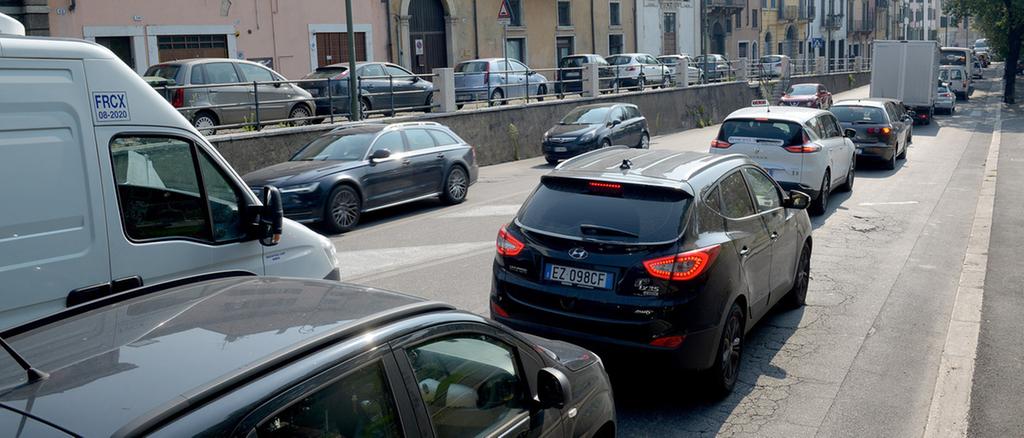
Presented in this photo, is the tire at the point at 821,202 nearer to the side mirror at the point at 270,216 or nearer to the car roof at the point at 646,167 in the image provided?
the car roof at the point at 646,167

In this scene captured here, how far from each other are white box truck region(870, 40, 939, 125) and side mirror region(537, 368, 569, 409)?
33704 mm

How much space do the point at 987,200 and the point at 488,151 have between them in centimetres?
1162

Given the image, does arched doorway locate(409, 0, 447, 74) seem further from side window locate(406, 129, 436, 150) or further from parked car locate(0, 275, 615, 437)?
parked car locate(0, 275, 615, 437)

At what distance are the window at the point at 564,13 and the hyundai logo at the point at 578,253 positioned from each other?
3699cm

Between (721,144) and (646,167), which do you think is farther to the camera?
(721,144)

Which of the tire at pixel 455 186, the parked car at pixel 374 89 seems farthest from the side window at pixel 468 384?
the parked car at pixel 374 89

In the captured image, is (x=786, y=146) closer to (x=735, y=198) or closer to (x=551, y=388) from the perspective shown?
(x=735, y=198)

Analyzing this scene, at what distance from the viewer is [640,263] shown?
589 centimetres

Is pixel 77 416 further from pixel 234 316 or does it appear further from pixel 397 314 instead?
pixel 397 314

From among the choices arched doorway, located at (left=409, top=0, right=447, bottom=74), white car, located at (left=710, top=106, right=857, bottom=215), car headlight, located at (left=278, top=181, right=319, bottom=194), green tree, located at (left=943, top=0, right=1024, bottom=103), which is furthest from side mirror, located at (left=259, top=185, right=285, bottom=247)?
green tree, located at (left=943, top=0, right=1024, bottom=103)

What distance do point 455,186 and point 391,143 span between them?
5.47ft

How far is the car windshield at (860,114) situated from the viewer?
20.3 metres

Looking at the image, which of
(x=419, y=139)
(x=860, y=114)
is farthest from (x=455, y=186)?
(x=860, y=114)

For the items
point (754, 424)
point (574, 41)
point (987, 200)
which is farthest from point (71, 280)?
point (574, 41)
